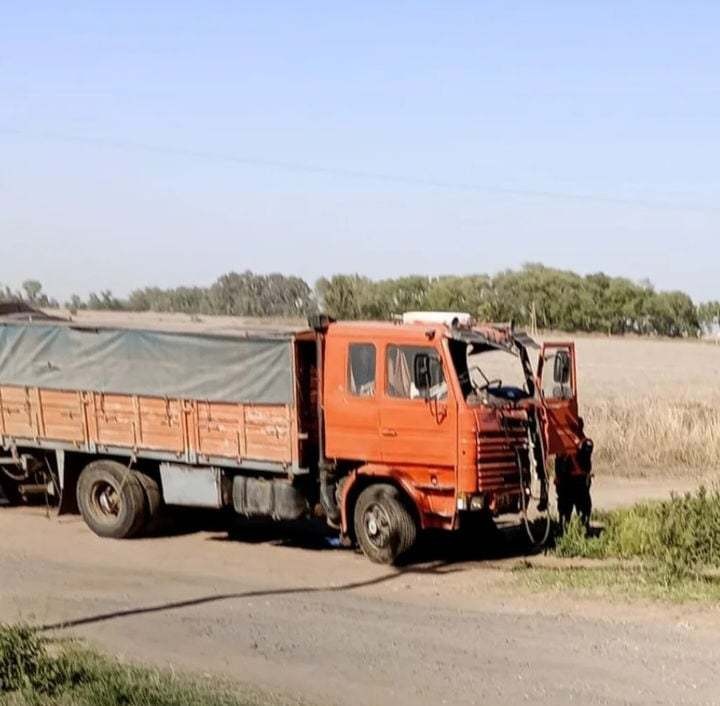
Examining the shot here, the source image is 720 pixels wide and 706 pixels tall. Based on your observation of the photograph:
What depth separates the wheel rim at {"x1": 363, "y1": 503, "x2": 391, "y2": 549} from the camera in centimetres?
1504

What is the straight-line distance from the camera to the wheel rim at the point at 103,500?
56.5 ft

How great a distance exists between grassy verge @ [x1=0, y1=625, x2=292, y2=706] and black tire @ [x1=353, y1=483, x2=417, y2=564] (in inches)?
224

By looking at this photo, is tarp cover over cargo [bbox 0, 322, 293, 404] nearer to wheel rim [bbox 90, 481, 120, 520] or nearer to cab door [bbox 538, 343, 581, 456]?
wheel rim [bbox 90, 481, 120, 520]

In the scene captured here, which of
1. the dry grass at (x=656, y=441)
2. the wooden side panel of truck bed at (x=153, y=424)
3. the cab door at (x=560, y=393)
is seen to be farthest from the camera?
the dry grass at (x=656, y=441)

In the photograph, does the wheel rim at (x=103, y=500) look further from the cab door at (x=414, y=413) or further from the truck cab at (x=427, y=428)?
the cab door at (x=414, y=413)

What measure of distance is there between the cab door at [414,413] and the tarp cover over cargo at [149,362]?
129cm

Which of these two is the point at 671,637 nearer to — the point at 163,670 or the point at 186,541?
the point at 163,670

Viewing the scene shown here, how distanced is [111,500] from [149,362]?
1931 millimetres

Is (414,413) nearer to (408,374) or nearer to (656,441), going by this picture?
(408,374)

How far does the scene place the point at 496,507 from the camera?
1470cm

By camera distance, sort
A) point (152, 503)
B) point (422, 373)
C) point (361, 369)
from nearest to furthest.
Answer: point (422, 373), point (361, 369), point (152, 503)

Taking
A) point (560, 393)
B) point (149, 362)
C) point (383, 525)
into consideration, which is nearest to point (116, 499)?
point (149, 362)

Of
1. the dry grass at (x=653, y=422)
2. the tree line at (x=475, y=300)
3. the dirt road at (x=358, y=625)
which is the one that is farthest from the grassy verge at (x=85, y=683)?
the tree line at (x=475, y=300)

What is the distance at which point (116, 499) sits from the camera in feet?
56.2
